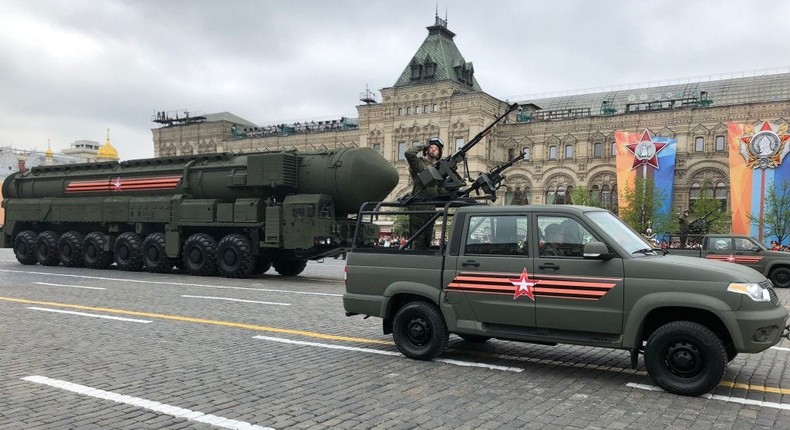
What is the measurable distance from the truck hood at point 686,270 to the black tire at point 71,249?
22.6m

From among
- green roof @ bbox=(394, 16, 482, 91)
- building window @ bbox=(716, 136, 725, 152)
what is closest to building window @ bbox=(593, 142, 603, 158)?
building window @ bbox=(716, 136, 725, 152)

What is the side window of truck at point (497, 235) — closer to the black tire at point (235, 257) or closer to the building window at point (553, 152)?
the black tire at point (235, 257)

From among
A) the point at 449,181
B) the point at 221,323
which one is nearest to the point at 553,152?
the point at 449,181

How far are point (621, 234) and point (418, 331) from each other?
9.01 feet

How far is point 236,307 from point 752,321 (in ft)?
31.3

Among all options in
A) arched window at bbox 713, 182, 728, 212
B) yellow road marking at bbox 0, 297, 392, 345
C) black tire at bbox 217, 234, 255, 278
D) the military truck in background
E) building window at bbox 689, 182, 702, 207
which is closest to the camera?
yellow road marking at bbox 0, 297, 392, 345

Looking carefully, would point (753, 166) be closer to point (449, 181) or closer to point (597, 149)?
point (597, 149)

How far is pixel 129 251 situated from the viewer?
22.4 metres

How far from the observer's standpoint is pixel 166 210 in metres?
21.6

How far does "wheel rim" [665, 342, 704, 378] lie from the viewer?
6.28 m

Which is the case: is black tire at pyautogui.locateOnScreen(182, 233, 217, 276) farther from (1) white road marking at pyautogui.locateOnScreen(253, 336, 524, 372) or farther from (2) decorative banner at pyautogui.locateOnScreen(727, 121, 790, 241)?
(2) decorative banner at pyautogui.locateOnScreen(727, 121, 790, 241)

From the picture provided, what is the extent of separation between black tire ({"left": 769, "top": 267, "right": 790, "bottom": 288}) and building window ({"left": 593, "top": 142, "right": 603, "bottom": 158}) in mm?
43171

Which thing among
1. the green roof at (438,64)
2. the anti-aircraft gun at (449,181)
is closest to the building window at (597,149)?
the green roof at (438,64)

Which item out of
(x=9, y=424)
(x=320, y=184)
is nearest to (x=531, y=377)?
(x=9, y=424)
